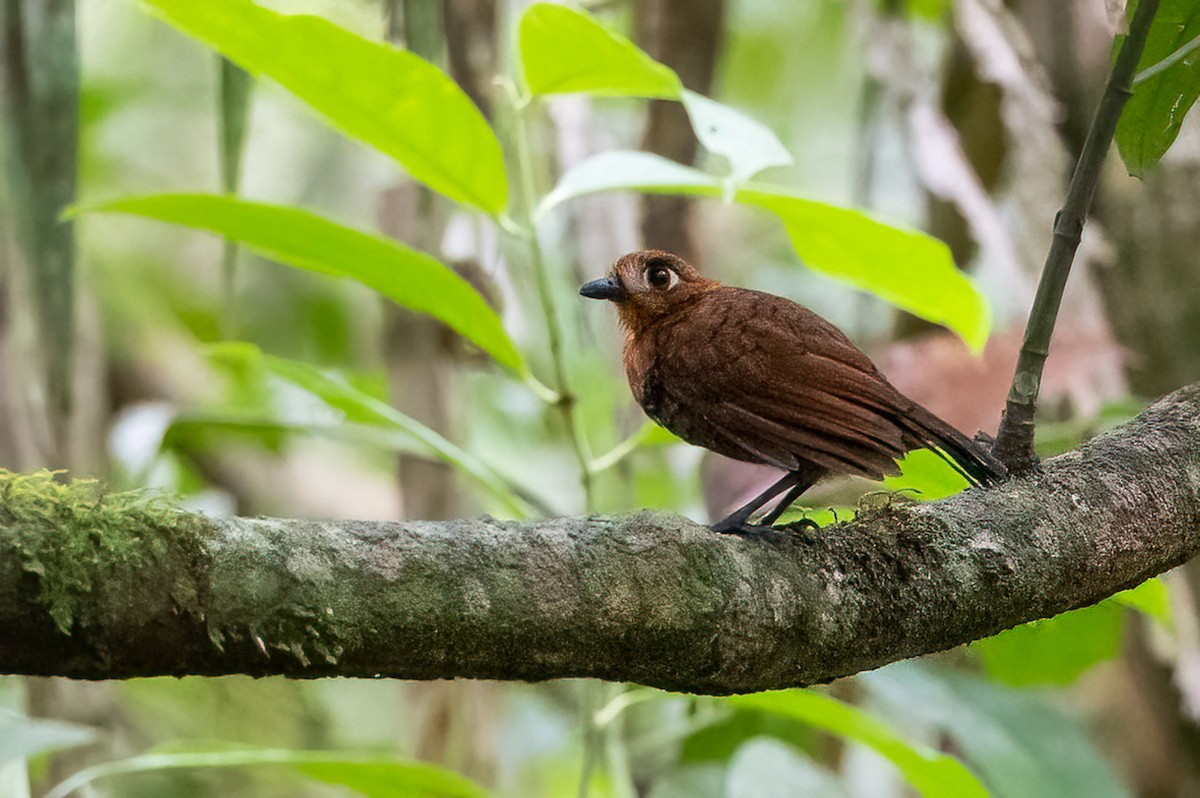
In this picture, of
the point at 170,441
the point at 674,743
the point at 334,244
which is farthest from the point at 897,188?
the point at 334,244

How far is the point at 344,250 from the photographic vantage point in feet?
6.56

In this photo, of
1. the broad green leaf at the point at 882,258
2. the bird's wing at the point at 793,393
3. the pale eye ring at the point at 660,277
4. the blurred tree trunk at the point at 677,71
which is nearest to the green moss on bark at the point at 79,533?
the bird's wing at the point at 793,393

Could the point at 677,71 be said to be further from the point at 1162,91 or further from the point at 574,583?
the point at 574,583

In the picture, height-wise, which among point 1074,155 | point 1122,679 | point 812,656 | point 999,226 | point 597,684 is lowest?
point 812,656

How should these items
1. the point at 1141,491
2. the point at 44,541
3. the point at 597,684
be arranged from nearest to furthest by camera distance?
the point at 44,541 < the point at 1141,491 < the point at 597,684

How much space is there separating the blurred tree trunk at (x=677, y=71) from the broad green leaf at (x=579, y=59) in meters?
1.37

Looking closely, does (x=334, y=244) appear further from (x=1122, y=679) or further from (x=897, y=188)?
(x=897, y=188)

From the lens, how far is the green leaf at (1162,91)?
1.48 metres

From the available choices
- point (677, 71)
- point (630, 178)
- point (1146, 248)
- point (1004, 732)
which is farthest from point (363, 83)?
point (1146, 248)

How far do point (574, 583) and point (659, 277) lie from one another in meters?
1.11

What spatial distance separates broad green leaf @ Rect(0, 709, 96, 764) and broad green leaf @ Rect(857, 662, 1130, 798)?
1.45 meters

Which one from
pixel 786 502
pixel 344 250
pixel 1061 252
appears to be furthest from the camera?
pixel 344 250

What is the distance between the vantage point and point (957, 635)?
4.43 feet

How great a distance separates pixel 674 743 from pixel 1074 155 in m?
2.01
